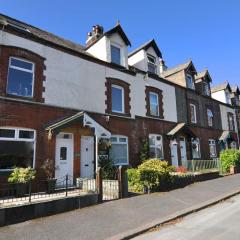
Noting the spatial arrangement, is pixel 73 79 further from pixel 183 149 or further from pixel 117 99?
pixel 183 149

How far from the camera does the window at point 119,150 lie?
16234 mm

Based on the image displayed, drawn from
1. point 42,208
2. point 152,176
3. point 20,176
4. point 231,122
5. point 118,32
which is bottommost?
point 42,208

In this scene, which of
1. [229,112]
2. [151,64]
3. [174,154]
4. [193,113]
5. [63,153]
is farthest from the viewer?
[229,112]

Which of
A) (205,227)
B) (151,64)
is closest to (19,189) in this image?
(205,227)

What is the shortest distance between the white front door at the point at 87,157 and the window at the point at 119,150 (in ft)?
4.98

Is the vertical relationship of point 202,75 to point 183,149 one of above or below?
above

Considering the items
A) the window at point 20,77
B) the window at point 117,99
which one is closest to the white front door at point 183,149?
the window at point 117,99

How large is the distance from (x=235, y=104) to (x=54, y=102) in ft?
88.3

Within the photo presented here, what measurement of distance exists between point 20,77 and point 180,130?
42.1 ft

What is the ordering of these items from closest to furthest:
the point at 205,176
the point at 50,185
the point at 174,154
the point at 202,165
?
the point at 50,185 < the point at 205,176 < the point at 202,165 < the point at 174,154

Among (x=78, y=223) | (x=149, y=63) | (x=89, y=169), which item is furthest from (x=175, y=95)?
(x=78, y=223)

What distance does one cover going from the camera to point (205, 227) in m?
7.24

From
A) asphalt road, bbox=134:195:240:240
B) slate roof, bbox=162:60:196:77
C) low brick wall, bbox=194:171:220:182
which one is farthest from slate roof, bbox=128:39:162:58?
asphalt road, bbox=134:195:240:240

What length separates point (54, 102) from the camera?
44.3ft
